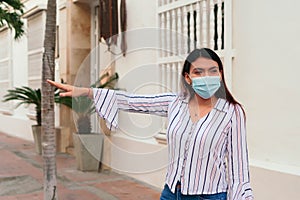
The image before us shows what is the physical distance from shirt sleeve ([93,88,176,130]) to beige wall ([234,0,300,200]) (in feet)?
6.78

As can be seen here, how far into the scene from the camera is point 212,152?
6.82 feet

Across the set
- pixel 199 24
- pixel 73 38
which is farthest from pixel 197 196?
pixel 73 38

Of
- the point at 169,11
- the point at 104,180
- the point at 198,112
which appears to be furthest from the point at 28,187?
the point at 198,112

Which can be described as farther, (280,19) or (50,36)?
(50,36)

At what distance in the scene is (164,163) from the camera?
2.71m

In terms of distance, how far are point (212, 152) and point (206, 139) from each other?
74mm

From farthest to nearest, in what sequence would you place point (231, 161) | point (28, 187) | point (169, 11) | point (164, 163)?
point (28, 187) → point (169, 11) → point (164, 163) → point (231, 161)

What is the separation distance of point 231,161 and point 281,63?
2.27m

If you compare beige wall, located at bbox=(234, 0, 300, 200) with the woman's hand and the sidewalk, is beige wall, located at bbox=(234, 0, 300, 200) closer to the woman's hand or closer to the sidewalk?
the sidewalk

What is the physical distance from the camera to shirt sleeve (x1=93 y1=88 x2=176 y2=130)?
235 centimetres

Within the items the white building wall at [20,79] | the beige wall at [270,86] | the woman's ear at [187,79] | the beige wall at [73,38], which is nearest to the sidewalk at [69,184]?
the beige wall at [73,38]

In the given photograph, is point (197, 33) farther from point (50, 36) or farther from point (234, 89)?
point (50, 36)

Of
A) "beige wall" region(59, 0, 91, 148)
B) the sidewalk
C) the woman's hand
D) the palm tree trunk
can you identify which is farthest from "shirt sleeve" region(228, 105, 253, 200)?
"beige wall" region(59, 0, 91, 148)

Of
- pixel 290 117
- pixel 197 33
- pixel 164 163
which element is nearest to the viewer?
pixel 164 163
